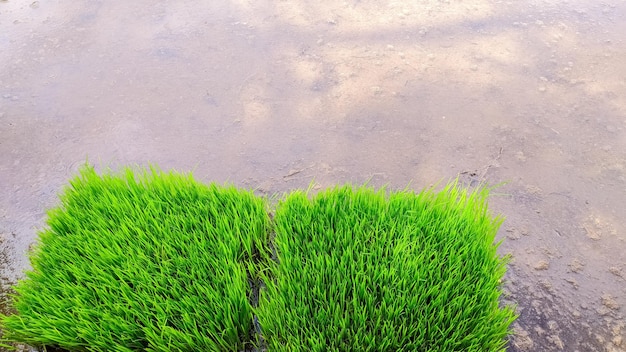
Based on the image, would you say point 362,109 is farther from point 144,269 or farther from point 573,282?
point 144,269

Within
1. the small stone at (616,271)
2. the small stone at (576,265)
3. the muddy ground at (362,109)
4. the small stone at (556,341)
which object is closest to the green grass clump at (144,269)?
the muddy ground at (362,109)

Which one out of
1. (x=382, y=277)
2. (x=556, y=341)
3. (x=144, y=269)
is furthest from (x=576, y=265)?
(x=144, y=269)

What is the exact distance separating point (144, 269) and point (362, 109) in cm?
111

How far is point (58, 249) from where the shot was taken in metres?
1.48

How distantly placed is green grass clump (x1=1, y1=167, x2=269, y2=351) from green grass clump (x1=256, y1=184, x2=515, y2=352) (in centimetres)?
A: 9

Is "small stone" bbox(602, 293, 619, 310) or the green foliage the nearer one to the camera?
the green foliage

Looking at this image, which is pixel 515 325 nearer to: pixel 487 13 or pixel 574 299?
pixel 574 299

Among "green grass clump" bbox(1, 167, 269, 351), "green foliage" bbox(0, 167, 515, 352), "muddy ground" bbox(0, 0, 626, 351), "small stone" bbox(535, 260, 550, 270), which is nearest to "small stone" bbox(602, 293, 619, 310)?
"muddy ground" bbox(0, 0, 626, 351)

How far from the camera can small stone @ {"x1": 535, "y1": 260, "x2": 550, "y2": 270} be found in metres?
1.61

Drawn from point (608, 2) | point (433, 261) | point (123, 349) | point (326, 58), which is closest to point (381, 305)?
point (433, 261)

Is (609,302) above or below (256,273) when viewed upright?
below

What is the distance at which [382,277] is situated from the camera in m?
1.34

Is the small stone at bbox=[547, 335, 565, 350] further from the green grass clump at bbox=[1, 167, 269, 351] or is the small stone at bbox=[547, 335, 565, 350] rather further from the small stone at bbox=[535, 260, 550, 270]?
→ the green grass clump at bbox=[1, 167, 269, 351]

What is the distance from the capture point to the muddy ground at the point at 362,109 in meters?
1.70
